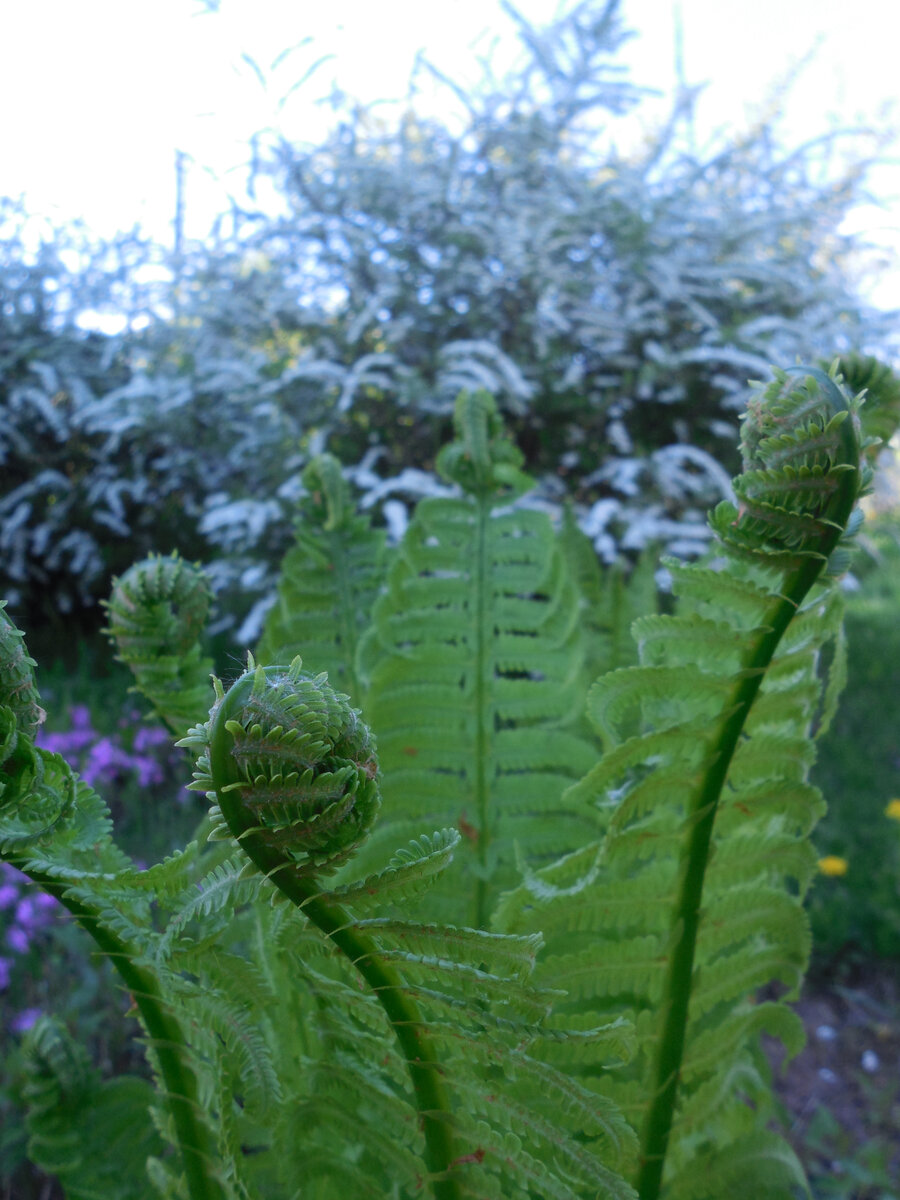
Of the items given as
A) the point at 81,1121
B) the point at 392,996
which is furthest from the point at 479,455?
the point at 81,1121

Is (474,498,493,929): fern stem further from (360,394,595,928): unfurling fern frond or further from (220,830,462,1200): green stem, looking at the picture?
(220,830,462,1200): green stem

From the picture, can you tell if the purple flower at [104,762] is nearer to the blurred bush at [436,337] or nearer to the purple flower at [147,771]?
the purple flower at [147,771]

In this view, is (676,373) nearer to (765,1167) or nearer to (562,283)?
(562,283)

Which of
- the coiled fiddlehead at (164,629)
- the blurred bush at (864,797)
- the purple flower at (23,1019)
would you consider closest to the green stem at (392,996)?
the coiled fiddlehead at (164,629)

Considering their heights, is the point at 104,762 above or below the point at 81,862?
below

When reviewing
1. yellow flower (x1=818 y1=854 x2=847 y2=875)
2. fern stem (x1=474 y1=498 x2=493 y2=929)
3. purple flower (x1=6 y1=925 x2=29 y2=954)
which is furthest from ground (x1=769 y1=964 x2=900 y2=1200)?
purple flower (x1=6 y1=925 x2=29 y2=954)

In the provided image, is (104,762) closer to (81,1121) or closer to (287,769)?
(81,1121)
